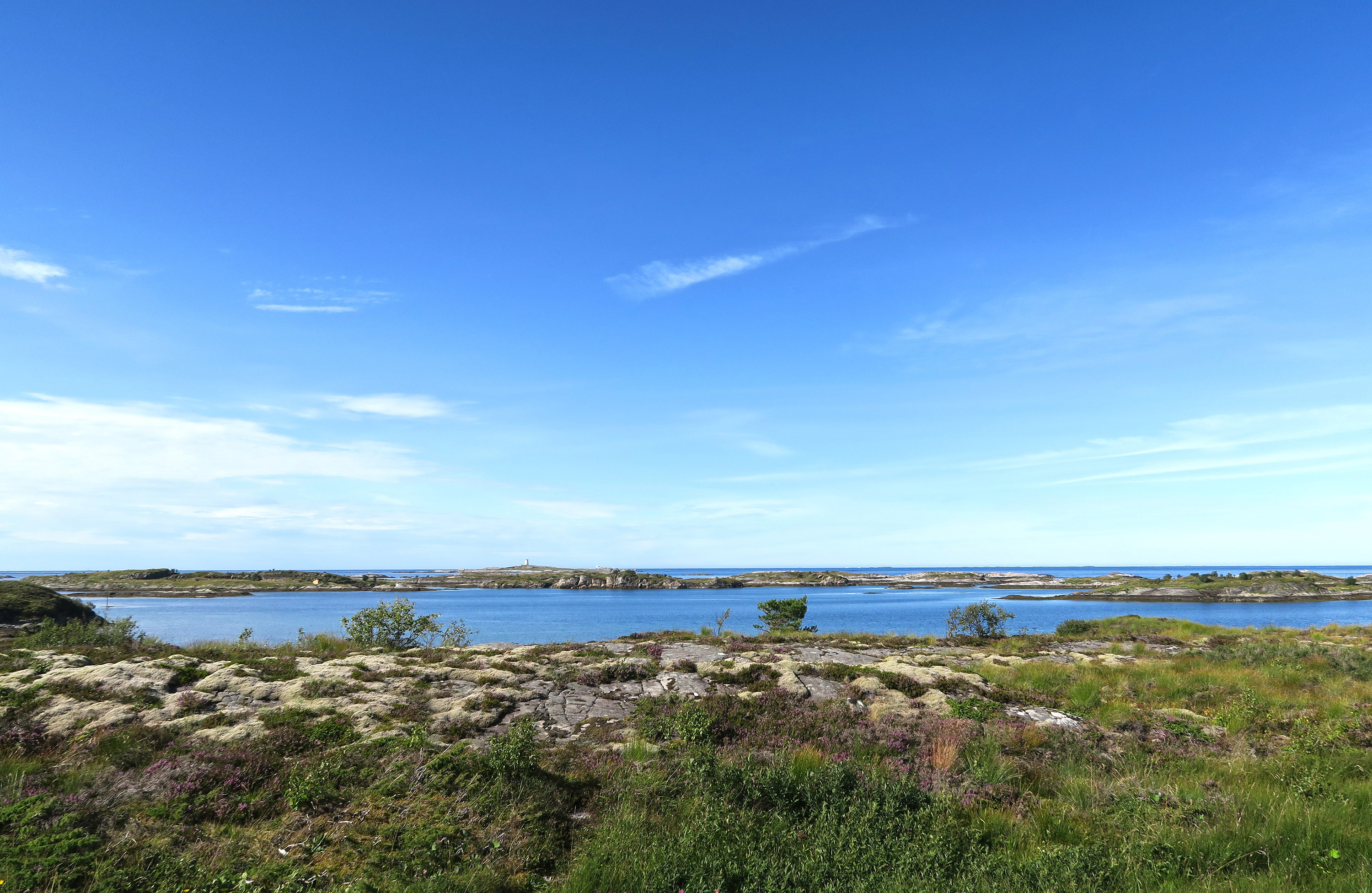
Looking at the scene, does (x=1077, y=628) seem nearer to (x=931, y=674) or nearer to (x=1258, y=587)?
(x=931, y=674)

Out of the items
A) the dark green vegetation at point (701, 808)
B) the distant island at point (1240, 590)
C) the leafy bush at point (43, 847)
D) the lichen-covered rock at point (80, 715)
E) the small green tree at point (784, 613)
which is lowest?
the distant island at point (1240, 590)

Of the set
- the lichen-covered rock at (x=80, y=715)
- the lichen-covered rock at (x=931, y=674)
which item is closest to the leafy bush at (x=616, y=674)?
the lichen-covered rock at (x=931, y=674)

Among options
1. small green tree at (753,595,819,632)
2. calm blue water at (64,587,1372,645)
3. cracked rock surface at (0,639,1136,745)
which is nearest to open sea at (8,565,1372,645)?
calm blue water at (64,587,1372,645)

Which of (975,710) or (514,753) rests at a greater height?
(514,753)

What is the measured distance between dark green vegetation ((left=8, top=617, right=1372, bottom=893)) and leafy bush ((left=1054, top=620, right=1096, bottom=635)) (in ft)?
83.0

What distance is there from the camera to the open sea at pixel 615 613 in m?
65.5

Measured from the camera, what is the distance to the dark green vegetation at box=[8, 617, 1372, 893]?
7.01m

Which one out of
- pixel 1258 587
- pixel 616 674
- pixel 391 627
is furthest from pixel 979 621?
pixel 1258 587

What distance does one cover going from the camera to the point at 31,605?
24.8 metres

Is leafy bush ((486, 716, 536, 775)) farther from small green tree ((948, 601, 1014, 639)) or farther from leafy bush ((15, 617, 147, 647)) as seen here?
small green tree ((948, 601, 1014, 639))

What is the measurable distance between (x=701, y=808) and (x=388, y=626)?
81.5ft

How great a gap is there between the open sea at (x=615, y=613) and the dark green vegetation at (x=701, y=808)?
107 feet

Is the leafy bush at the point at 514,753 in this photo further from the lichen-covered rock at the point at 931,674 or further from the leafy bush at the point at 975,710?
the lichen-covered rock at the point at 931,674

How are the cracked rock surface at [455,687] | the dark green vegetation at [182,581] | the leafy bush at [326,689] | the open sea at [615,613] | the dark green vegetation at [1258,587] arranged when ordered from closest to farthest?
the cracked rock surface at [455,687] → the leafy bush at [326,689] → the open sea at [615,613] → the dark green vegetation at [1258,587] → the dark green vegetation at [182,581]
